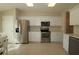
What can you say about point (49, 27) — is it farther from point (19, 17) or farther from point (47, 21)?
point (19, 17)

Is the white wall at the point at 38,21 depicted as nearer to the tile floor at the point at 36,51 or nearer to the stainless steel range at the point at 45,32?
the stainless steel range at the point at 45,32

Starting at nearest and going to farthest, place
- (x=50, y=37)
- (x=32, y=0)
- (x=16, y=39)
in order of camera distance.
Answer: (x=32, y=0)
(x=16, y=39)
(x=50, y=37)

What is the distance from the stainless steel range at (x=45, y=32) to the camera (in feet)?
28.4

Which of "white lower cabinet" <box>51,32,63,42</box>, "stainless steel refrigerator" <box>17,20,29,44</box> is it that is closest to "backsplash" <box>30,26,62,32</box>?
"white lower cabinet" <box>51,32,63,42</box>

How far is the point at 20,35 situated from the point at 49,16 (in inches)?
98.2

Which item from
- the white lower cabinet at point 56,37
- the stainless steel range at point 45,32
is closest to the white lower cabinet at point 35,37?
the stainless steel range at point 45,32

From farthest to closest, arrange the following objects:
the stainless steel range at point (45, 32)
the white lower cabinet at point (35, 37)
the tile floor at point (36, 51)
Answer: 1. the white lower cabinet at point (35, 37)
2. the stainless steel range at point (45, 32)
3. the tile floor at point (36, 51)

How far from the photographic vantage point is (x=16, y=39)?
789 cm

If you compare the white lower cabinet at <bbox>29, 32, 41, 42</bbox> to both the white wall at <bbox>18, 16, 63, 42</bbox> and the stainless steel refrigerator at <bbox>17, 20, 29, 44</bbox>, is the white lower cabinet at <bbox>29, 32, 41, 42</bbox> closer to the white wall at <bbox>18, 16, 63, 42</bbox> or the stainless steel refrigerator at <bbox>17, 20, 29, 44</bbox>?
the white wall at <bbox>18, 16, 63, 42</bbox>

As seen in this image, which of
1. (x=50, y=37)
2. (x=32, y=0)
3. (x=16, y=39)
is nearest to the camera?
(x=32, y=0)

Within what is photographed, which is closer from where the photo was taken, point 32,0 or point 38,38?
point 32,0

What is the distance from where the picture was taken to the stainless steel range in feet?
28.4
